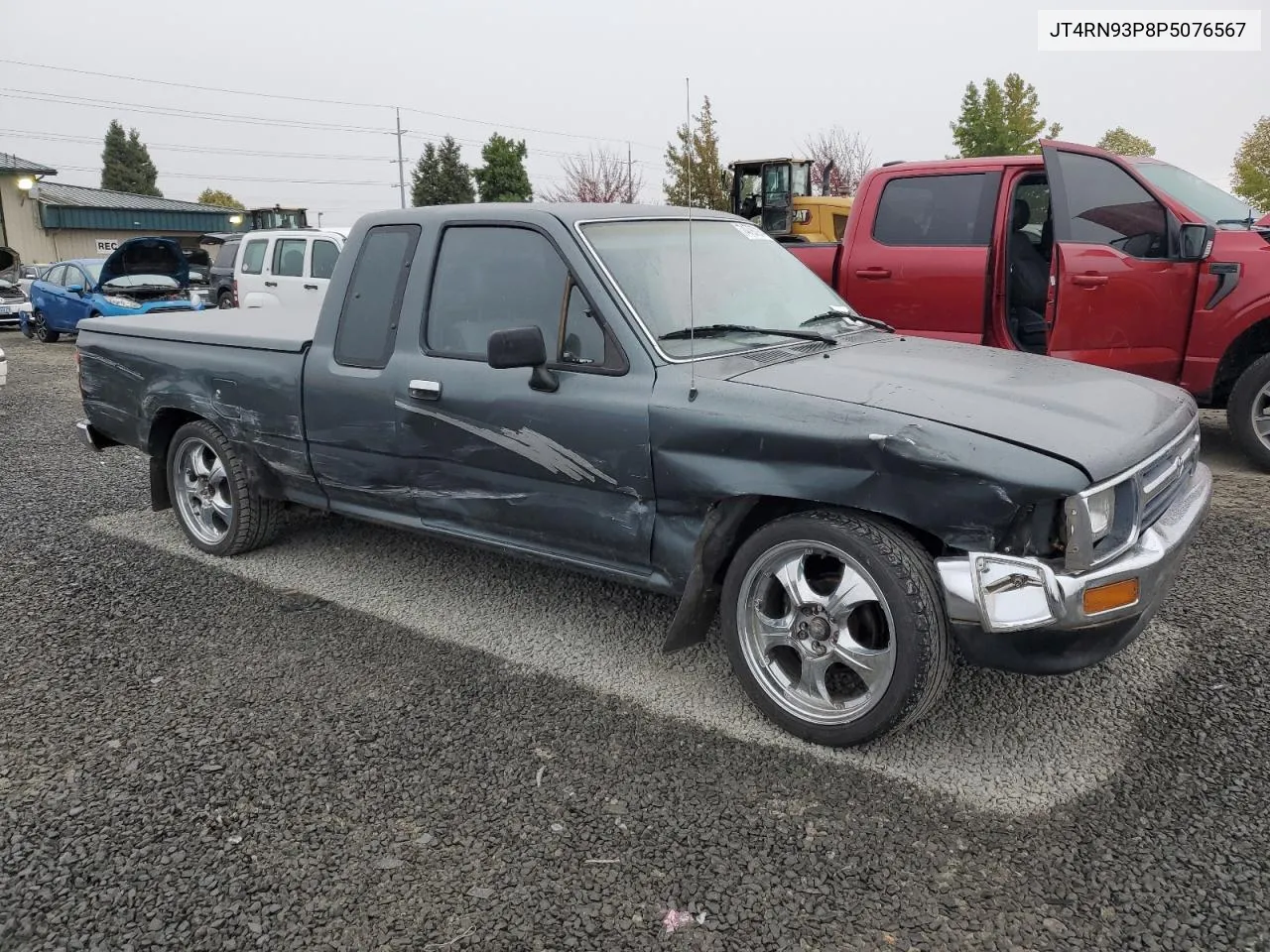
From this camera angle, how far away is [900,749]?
123 inches

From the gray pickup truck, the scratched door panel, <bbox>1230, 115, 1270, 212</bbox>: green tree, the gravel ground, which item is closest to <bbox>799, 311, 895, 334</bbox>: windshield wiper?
the gray pickup truck

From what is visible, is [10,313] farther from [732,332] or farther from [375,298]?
[732,332]

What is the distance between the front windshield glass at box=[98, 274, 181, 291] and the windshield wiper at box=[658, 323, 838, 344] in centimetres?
1518

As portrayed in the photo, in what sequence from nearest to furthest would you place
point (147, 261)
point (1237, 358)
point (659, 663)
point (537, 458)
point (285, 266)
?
point (537, 458) → point (659, 663) → point (1237, 358) → point (285, 266) → point (147, 261)

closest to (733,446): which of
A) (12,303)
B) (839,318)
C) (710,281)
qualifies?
(710,281)

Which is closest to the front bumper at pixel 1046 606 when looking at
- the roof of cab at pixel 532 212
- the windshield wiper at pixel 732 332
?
the windshield wiper at pixel 732 332

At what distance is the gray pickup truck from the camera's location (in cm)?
279

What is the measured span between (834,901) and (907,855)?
0.29m

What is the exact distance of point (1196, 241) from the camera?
6.01 metres

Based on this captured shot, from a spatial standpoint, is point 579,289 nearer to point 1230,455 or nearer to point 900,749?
point 900,749

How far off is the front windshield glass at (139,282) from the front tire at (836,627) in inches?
620

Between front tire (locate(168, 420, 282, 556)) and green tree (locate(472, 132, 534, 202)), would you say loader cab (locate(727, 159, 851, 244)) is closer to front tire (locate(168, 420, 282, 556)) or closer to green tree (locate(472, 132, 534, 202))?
front tire (locate(168, 420, 282, 556))

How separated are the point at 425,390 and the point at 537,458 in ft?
2.04

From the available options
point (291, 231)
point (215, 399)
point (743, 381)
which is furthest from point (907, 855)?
point (291, 231)
